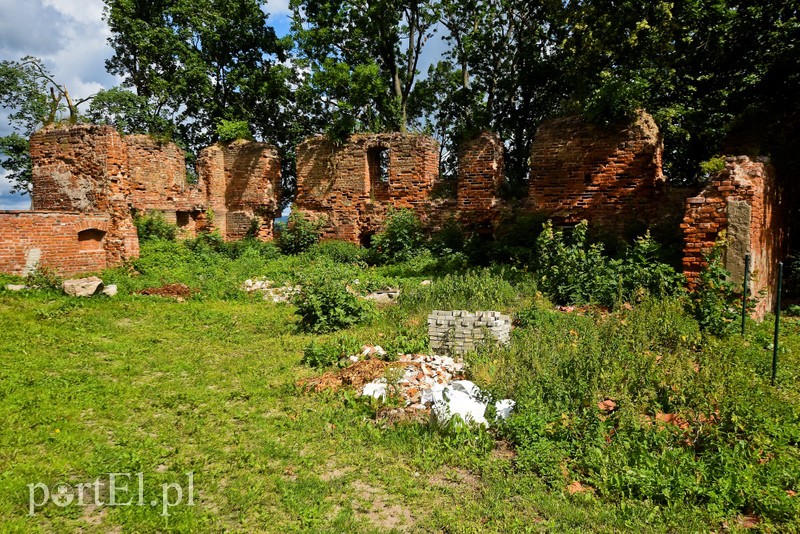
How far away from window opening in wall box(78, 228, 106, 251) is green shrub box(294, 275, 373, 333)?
7492 millimetres

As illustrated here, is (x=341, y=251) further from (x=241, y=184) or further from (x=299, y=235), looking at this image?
(x=241, y=184)

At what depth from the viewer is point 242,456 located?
13.3 feet

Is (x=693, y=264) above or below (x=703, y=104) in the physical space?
below

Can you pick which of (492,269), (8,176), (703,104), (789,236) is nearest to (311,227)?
(492,269)

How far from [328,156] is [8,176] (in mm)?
17439

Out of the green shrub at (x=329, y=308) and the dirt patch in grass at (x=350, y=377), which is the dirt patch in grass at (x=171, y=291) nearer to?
the green shrub at (x=329, y=308)

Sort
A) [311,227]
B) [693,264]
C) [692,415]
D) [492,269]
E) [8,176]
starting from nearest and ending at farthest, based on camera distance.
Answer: [692,415] < [693,264] < [492,269] < [311,227] < [8,176]

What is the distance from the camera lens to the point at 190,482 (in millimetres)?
3639

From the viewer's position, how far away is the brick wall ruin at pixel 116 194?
11125mm

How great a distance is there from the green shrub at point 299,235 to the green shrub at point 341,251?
0.50 m

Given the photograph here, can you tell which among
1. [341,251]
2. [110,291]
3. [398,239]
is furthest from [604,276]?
[110,291]

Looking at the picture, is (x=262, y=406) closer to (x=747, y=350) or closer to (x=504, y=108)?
(x=747, y=350)

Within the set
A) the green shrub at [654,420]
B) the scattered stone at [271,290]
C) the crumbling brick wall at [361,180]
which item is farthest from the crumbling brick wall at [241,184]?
the green shrub at [654,420]

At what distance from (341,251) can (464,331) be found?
29.3 ft
